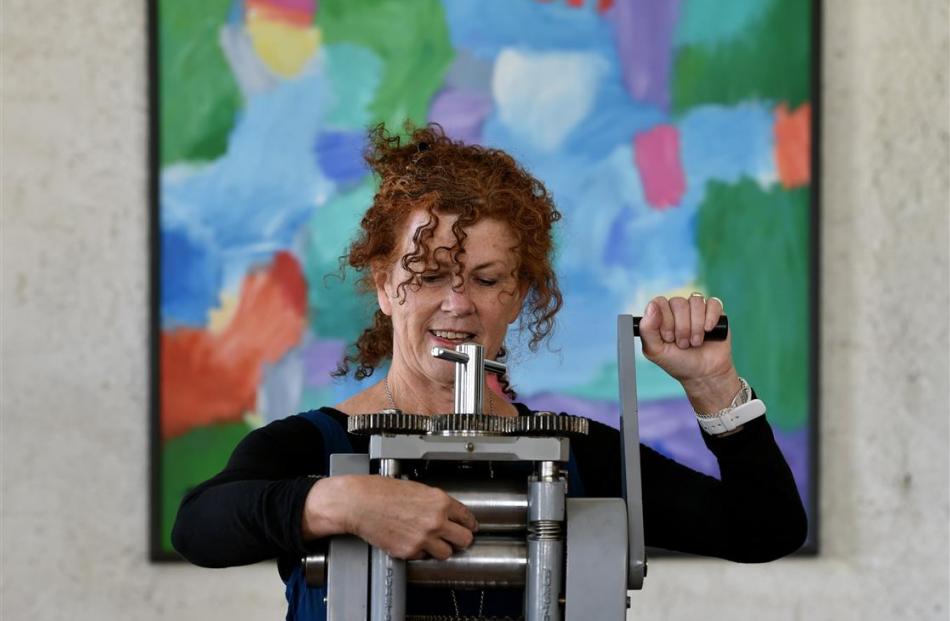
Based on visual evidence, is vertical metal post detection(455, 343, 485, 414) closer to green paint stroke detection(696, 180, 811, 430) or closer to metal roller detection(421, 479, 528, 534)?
metal roller detection(421, 479, 528, 534)

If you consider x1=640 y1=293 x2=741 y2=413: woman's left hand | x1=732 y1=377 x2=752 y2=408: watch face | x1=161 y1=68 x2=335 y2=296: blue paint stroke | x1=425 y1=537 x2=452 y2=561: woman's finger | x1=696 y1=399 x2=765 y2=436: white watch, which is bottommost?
x1=425 y1=537 x2=452 y2=561: woman's finger

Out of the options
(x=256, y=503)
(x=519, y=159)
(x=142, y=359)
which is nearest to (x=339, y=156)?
(x=519, y=159)

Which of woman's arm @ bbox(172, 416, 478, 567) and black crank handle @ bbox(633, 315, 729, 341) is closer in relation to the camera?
woman's arm @ bbox(172, 416, 478, 567)

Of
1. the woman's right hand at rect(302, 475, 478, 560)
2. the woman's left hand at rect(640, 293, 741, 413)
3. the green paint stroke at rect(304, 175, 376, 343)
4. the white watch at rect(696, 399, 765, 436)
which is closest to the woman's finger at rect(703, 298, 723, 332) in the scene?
the woman's left hand at rect(640, 293, 741, 413)

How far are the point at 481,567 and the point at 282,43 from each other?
1.92m

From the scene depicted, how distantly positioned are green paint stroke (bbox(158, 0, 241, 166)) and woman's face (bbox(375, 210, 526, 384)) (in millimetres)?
1376

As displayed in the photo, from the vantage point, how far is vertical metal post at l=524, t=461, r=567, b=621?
3.70 ft

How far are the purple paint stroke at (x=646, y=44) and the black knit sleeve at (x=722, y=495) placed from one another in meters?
1.37

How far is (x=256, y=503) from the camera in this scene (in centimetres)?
127

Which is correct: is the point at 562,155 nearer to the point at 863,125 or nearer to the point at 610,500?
the point at 863,125

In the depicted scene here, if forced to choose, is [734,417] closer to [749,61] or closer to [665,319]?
[665,319]

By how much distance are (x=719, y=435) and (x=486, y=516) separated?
39 centimetres

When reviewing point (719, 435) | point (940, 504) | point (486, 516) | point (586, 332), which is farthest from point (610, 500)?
point (940, 504)

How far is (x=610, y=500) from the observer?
3.97ft
